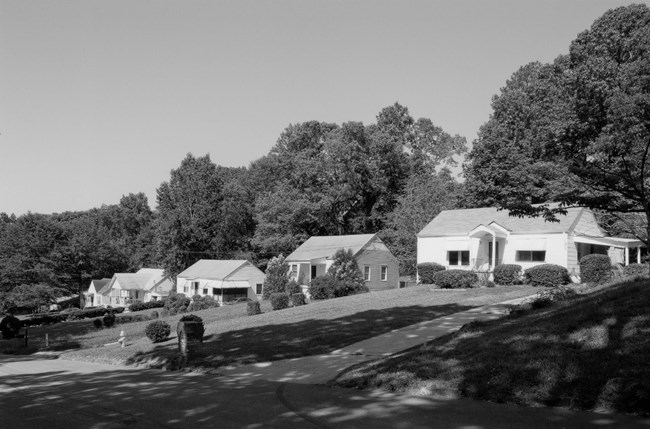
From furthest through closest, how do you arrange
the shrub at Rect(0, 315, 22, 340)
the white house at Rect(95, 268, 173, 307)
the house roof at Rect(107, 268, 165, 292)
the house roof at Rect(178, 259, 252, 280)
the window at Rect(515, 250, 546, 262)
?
the house roof at Rect(107, 268, 165, 292) → the white house at Rect(95, 268, 173, 307) → the house roof at Rect(178, 259, 252, 280) → the shrub at Rect(0, 315, 22, 340) → the window at Rect(515, 250, 546, 262)

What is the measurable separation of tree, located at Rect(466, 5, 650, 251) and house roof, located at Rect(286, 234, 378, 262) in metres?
10.7

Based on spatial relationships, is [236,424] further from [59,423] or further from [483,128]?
[483,128]

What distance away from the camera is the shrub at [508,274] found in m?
32.1

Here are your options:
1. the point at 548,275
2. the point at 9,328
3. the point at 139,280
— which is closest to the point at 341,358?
the point at 548,275

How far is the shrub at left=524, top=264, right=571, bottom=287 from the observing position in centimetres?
3020

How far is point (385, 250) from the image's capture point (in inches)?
1860

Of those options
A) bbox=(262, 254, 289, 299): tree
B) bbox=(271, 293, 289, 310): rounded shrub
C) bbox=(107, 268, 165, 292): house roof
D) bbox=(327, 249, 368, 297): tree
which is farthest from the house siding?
bbox=(107, 268, 165, 292): house roof

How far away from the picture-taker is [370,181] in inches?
2479

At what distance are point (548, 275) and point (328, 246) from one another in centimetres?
2125

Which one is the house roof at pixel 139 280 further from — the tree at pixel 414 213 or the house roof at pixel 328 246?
the tree at pixel 414 213

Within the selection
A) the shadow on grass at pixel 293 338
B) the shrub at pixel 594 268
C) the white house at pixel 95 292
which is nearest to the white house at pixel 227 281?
the white house at pixel 95 292

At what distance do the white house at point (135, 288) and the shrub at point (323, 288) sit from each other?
1690 inches

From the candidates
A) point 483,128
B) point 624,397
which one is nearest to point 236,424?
point 624,397

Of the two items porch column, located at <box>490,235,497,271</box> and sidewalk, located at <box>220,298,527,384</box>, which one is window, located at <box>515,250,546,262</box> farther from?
sidewalk, located at <box>220,298,527,384</box>
